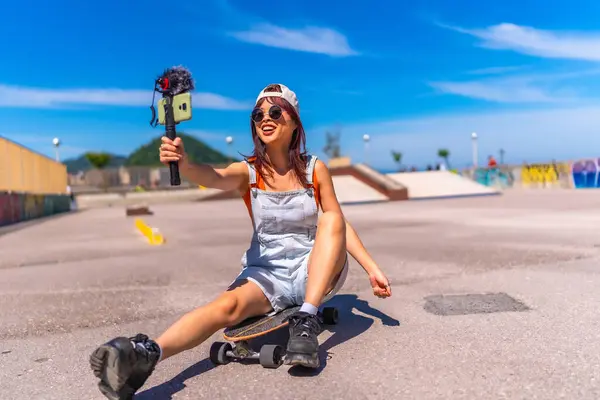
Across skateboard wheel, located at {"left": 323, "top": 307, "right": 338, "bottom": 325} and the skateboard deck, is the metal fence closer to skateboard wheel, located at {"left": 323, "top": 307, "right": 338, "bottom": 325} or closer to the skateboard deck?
skateboard wheel, located at {"left": 323, "top": 307, "right": 338, "bottom": 325}

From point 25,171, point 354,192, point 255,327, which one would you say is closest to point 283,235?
point 255,327

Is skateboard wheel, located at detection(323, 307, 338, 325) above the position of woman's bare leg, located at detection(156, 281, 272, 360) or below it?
below

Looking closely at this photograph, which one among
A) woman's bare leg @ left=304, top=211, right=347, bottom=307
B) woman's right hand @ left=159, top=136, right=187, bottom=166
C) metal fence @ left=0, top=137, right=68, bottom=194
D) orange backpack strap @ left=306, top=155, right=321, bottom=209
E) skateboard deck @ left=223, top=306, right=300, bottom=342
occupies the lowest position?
skateboard deck @ left=223, top=306, right=300, bottom=342

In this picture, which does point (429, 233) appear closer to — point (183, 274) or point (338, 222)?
point (183, 274)

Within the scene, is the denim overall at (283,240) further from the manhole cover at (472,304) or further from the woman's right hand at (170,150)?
the manhole cover at (472,304)

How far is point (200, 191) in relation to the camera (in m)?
33.5

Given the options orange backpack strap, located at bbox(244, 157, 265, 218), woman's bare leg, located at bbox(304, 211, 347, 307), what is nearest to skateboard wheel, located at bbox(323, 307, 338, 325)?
woman's bare leg, located at bbox(304, 211, 347, 307)

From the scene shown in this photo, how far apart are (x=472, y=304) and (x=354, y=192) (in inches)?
951

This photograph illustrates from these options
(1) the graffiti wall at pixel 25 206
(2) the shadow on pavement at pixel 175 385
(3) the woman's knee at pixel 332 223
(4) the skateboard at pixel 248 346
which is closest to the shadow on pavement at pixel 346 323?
(4) the skateboard at pixel 248 346

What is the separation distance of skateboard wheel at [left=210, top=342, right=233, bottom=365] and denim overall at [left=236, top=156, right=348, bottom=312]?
362 mm

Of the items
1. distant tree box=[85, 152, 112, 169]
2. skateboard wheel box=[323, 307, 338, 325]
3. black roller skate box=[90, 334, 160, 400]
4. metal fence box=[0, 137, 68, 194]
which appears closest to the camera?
black roller skate box=[90, 334, 160, 400]

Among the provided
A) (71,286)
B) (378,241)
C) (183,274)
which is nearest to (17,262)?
(71,286)

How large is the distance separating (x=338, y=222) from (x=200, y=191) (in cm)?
3147

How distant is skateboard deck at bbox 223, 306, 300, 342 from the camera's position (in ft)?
8.70
